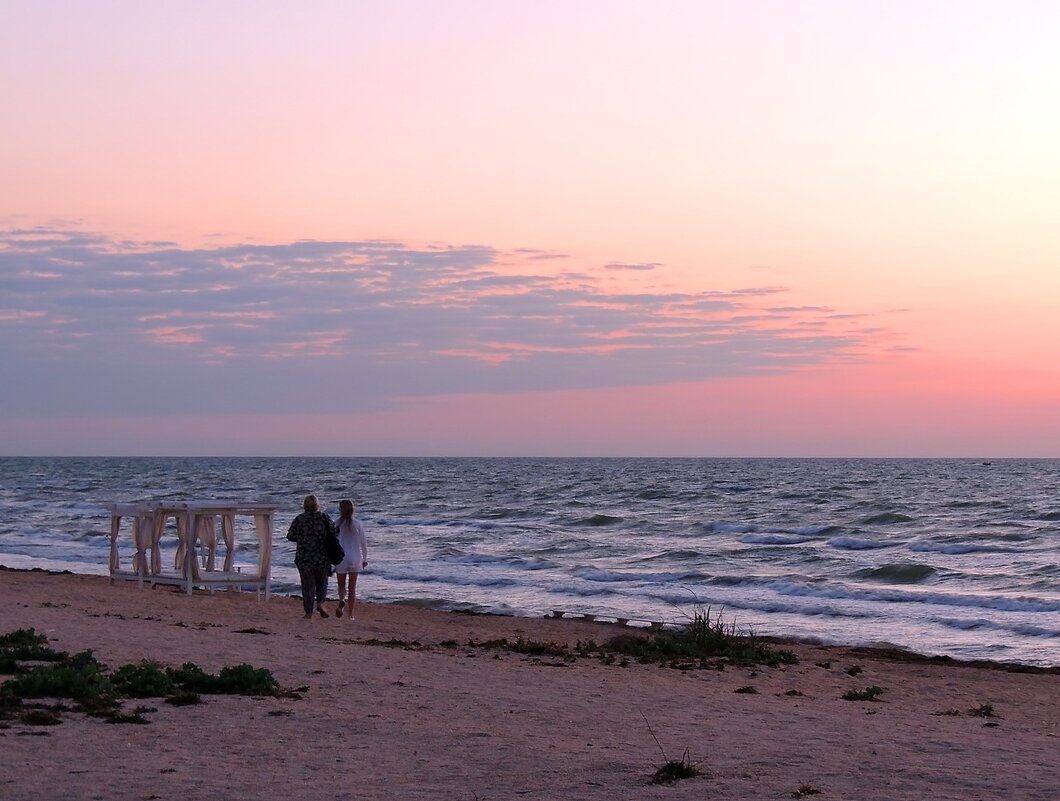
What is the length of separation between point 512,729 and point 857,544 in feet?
90.4

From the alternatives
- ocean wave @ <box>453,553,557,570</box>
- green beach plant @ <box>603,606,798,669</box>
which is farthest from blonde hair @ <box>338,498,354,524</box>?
ocean wave @ <box>453,553,557,570</box>

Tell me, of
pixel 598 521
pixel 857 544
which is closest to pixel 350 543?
pixel 857 544

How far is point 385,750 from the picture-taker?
7707 millimetres

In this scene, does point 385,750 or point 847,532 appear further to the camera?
point 847,532

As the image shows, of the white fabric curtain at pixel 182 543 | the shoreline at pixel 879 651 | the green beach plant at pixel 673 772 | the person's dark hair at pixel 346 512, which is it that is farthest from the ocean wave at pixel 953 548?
the green beach plant at pixel 673 772

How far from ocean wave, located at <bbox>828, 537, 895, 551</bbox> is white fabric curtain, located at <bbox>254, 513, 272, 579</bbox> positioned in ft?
61.0

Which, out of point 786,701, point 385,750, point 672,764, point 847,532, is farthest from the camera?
point 847,532

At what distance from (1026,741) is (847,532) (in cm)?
Result: 3039

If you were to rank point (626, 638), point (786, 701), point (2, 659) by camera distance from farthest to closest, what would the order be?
point (626, 638) → point (786, 701) → point (2, 659)

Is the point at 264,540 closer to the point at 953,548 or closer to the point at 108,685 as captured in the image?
the point at 108,685

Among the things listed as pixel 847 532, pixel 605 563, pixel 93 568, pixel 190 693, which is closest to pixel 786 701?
pixel 190 693

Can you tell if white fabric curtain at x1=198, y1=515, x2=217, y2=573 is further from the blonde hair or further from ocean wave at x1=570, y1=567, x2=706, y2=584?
ocean wave at x1=570, y1=567, x2=706, y2=584

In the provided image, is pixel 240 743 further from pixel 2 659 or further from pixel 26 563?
pixel 26 563

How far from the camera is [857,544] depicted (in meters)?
34.5
